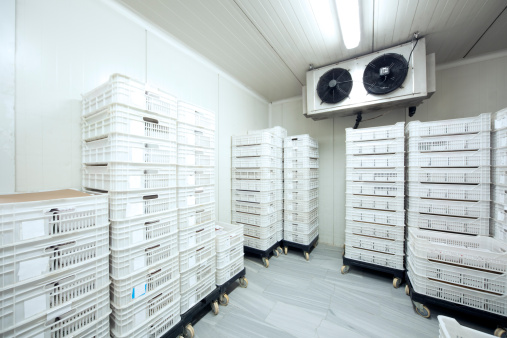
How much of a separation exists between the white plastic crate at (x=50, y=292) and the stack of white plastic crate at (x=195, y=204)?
58 centimetres

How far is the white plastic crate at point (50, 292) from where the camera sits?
0.87 m

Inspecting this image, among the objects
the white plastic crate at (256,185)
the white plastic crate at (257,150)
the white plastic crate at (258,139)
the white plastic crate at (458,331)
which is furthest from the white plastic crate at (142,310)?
the white plastic crate at (258,139)

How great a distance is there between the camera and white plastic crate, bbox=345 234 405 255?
7.76ft

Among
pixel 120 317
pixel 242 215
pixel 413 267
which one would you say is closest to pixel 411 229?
pixel 413 267

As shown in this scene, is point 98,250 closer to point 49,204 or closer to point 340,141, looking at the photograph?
point 49,204

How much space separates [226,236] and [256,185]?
101cm

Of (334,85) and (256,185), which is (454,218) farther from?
(256,185)

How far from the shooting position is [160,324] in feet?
4.64

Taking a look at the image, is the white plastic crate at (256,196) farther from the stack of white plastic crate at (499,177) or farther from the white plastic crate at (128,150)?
the stack of white plastic crate at (499,177)

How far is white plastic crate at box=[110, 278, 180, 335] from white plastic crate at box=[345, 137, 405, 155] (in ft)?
8.58

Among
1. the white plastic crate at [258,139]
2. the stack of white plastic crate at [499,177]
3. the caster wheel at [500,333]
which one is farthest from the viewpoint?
the white plastic crate at [258,139]

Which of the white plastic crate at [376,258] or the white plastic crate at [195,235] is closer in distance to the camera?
the white plastic crate at [195,235]

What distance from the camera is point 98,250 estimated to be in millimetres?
1163

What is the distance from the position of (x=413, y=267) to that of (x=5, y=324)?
9.97ft
